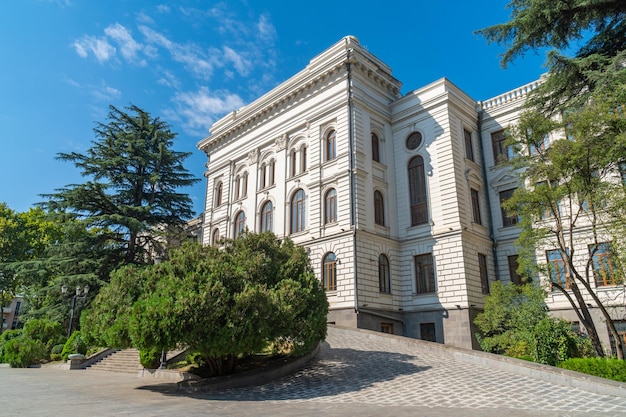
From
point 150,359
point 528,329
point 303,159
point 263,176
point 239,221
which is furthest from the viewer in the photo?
point 239,221

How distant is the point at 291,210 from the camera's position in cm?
2712

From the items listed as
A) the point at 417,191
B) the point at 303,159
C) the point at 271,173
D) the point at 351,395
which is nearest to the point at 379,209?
the point at 417,191

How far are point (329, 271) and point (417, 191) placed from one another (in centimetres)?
678

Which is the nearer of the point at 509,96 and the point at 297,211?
the point at 509,96

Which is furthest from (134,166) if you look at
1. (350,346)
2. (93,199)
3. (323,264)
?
(350,346)

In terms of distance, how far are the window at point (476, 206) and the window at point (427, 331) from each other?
6.29 meters

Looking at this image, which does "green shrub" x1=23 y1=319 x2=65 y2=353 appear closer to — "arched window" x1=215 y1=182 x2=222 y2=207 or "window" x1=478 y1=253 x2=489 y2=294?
"arched window" x1=215 y1=182 x2=222 y2=207

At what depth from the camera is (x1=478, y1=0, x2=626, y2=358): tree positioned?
1308 cm

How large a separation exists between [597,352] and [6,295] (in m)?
44.4

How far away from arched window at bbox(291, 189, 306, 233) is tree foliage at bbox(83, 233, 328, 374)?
12.1 meters

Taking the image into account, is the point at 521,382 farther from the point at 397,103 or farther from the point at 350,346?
the point at 397,103

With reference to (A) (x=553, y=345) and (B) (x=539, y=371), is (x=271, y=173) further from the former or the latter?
(B) (x=539, y=371)

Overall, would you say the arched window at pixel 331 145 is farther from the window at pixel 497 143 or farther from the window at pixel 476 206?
the window at pixel 497 143

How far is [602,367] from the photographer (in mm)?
11047
